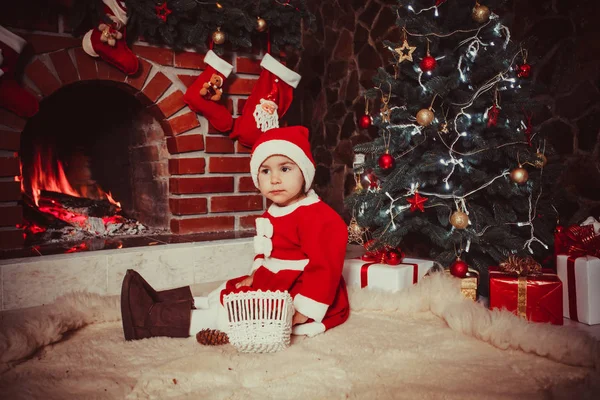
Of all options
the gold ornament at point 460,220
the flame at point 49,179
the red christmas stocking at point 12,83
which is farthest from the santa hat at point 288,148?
the flame at point 49,179

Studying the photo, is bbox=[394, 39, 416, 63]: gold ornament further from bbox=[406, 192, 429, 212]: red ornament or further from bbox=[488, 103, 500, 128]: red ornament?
bbox=[406, 192, 429, 212]: red ornament

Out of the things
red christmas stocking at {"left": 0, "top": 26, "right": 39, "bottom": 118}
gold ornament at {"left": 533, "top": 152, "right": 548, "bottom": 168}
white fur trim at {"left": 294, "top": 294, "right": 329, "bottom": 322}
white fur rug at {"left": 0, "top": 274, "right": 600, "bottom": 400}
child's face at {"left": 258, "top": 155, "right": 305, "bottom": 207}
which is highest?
red christmas stocking at {"left": 0, "top": 26, "right": 39, "bottom": 118}

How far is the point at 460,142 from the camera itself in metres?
2.04

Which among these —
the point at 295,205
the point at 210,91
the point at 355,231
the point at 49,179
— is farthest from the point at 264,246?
the point at 49,179

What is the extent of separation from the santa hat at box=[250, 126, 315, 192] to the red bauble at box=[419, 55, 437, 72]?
67 cm

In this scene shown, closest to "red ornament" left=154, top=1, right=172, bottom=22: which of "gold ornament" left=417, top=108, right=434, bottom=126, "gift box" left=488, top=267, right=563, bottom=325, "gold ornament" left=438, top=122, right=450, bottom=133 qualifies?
"gold ornament" left=417, top=108, right=434, bottom=126

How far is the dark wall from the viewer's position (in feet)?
7.68

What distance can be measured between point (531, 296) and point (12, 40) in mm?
2387

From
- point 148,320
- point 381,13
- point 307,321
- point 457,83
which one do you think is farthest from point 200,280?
point 381,13

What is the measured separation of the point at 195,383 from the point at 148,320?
0.41 metres

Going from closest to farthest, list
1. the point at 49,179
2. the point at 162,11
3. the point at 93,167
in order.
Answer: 1. the point at 162,11
2. the point at 49,179
3. the point at 93,167

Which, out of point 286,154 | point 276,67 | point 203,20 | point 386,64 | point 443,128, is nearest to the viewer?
point 286,154

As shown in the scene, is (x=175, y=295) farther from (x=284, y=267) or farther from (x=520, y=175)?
(x=520, y=175)

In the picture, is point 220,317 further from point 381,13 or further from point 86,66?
point 381,13
